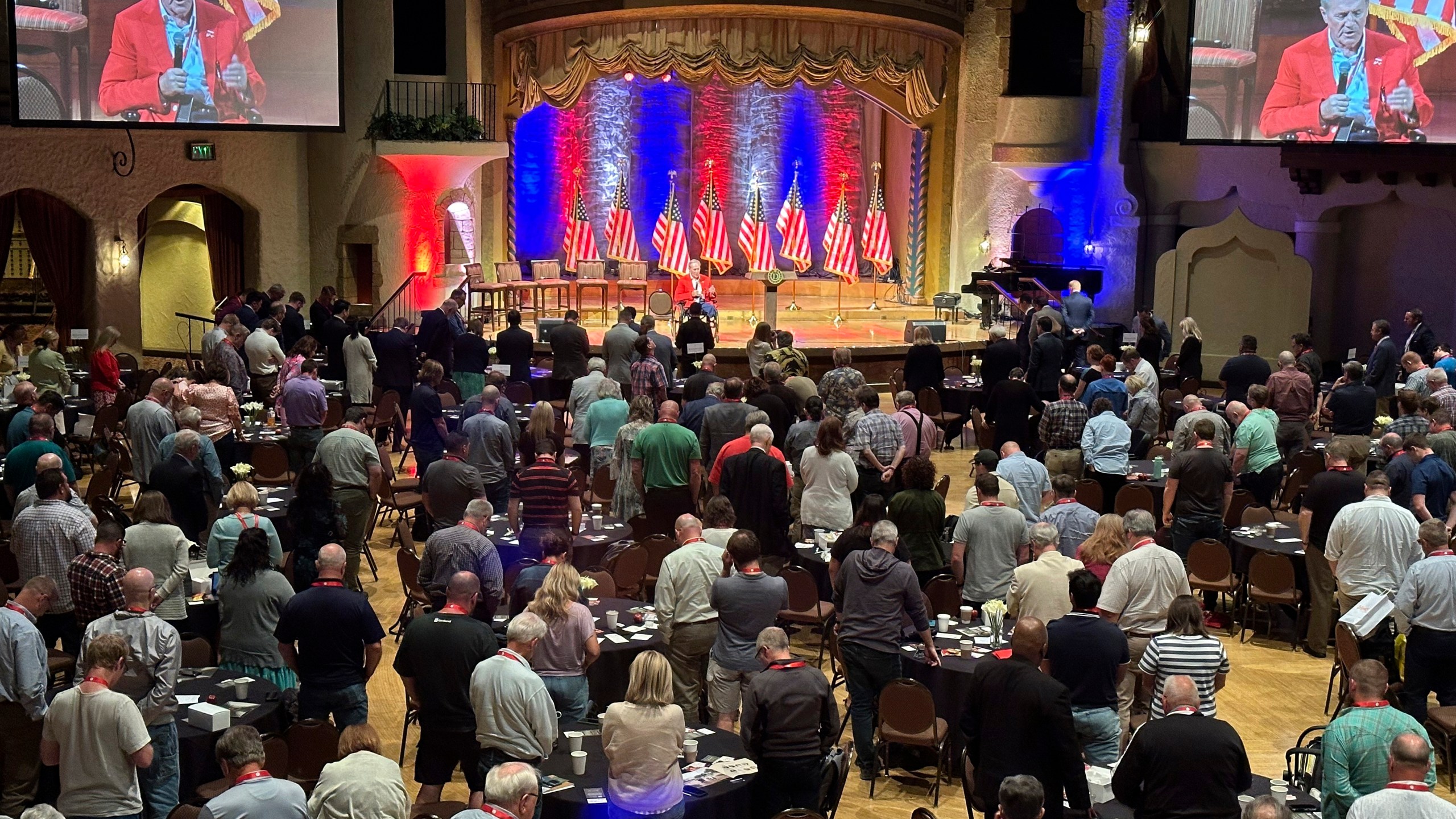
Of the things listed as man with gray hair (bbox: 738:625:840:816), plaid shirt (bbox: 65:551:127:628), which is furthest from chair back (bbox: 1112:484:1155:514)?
plaid shirt (bbox: 65:551:127:628)

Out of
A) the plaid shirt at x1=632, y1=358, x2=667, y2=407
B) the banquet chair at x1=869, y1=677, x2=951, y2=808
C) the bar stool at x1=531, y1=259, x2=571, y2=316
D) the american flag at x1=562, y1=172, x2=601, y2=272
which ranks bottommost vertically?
the banquet chair at x1=869, y1=677, x2=951, y2=808

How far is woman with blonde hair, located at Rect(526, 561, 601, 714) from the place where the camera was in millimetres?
7242

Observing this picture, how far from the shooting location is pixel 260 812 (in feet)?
18.4

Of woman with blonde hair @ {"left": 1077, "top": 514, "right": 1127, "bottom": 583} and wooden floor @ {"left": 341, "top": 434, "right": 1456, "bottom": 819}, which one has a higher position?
woman with blonde hair @ {"left": 1077, "top": 514, "right": 1127, "bottom": 583}

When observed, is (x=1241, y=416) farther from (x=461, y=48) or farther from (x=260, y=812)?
(x=461, y=48)

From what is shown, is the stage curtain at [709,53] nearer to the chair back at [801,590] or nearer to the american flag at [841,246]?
the american flag at [841,246]

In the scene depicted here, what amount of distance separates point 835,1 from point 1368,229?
28.3ft

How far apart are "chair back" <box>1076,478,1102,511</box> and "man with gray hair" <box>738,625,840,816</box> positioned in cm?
531

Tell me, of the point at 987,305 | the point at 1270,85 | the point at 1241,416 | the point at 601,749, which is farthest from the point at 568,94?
the point at 601,749

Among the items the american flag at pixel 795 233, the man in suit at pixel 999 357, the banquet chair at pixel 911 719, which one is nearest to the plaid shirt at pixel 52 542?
the banquet chair at pixel 911 719

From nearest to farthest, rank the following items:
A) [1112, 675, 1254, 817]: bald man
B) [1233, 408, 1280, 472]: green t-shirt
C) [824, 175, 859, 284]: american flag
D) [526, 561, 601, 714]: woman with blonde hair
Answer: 1. [1112, 675, 1254, 817]: bald man
2. [526, 561, 601, 714]: woman with blonde hair
3. [1233, 408, 1280, 472]: green t-shirt
4. [824, 175, 859, 284]: american flag

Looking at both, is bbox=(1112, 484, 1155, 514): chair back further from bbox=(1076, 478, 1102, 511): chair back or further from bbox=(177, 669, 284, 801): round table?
bbox=(177, 669, 284, 801): round table

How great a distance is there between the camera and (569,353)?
1548cm

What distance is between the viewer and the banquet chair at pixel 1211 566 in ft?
34.6
